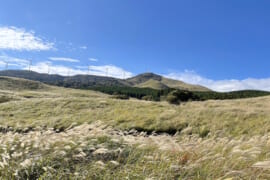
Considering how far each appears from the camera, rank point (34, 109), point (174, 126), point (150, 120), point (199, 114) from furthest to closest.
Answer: point (34, 109) → point (199, 114) → point (150, 120) → point (174, 126)

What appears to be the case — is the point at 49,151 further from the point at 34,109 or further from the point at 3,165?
the point at 34,109

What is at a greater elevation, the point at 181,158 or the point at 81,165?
the point at 181,158

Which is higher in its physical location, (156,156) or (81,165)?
→ (156,156)

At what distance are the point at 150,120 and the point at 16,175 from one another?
11.0m

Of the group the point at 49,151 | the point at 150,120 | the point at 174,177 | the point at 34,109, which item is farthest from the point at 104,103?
the point at 174,177

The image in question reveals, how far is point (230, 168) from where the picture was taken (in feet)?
12.6

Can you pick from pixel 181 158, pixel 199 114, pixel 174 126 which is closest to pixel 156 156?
pixel 181 158

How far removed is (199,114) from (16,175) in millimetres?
13048

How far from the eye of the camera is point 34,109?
65.8 ft

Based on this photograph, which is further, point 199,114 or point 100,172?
point 199,114

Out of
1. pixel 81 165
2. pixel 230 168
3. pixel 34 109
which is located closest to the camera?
pixel 230 168

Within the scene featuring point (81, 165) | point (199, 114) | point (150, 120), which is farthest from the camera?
point (199, 114)

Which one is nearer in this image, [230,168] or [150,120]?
[230,168]

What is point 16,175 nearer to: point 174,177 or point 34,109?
point 174,177
